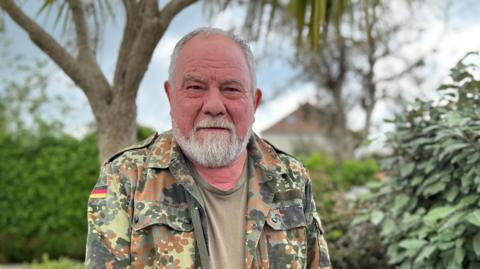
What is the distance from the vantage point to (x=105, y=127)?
3398 mm

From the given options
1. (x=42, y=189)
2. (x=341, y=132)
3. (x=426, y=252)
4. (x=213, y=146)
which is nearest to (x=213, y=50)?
(x=213, y=146)

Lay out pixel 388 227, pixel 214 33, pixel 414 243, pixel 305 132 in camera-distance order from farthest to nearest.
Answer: pixel 305 132
pixel 388 227
pixel 414 243
pixel 214 33

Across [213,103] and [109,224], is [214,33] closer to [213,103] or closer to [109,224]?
[213,103]

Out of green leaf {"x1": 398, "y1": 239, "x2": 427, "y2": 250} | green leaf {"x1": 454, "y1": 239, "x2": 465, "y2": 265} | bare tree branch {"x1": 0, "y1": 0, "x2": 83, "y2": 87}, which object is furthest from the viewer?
bare tree branch {"x1": 0, "y1": 0, "x2": 83, "y2": 87}

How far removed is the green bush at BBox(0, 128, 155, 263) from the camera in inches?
427

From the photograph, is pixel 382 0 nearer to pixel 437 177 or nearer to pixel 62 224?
pixel 437 177

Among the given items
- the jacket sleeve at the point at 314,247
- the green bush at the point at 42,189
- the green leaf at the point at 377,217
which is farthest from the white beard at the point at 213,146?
the green bush at the point at 42,189

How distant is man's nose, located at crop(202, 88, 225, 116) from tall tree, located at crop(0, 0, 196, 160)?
4.79 ft

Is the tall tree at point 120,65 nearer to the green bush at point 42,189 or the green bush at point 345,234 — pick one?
the green bush at point 345,234

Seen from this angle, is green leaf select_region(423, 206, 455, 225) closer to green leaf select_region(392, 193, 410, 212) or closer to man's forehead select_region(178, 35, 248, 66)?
green leaf select_region(392, 193, 410, 212)

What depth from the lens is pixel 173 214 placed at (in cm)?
191

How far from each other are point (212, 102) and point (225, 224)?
393mm

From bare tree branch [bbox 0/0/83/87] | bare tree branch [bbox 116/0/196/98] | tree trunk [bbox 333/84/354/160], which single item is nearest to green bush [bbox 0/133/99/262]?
bare tree branch [bbox 0/0/83/87]

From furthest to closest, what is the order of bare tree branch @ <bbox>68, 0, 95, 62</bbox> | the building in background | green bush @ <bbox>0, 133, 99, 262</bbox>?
the building in background < green bush @ <bbox>0, 133, 99, 262</bbox> < bare tree branch @ <bbox>68, 0, 95, 62</bbox>
